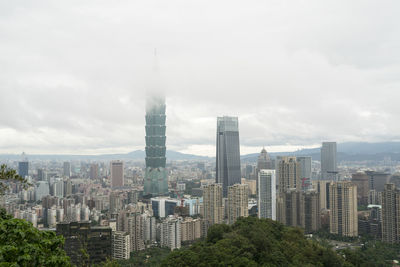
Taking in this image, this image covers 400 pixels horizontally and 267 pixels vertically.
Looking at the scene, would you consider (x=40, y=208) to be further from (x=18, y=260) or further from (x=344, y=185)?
(x=18, y=260)

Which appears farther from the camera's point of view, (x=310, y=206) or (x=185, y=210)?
(x=185, y=210)

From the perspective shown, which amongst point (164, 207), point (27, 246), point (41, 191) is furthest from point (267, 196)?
point (41, 191)

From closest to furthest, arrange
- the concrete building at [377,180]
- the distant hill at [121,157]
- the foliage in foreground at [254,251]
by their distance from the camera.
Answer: the foliage in foreground at [254,251]
the concrete building at [377,180]
the distant hill at [121,157]

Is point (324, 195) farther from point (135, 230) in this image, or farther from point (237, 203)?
point (135, 230)

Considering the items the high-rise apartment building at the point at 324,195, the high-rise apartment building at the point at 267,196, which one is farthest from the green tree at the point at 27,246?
the high-rise apartment building at the point at 324,195

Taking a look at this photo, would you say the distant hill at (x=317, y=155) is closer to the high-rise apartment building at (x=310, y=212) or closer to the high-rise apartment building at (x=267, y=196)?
the high-rise apartment building at (x=267, y=196)

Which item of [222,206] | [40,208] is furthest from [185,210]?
[40,208]

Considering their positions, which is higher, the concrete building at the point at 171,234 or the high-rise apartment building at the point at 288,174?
the high-rise apartment building at the point at 288,174
